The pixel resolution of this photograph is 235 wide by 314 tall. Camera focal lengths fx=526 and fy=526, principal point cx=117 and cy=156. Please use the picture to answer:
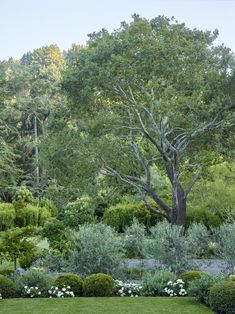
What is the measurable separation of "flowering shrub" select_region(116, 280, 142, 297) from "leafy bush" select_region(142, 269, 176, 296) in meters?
0.14

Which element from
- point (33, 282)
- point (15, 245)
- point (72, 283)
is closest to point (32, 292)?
point (33, 282)

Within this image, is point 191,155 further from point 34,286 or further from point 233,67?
point 34,286

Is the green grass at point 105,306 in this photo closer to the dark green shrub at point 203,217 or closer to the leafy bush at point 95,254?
the leafy bush at point 95,254

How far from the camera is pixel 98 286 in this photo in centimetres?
1041

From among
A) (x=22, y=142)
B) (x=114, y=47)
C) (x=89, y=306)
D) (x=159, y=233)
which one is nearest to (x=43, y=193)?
(x=22, y=142)

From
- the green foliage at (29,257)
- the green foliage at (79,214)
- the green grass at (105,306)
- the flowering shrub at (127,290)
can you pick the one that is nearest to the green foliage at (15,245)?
the green foliage at (29,257)

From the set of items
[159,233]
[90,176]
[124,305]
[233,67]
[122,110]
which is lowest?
[124,305]

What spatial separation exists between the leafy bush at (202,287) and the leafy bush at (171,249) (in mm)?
1948

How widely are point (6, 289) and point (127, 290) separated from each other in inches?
94.7

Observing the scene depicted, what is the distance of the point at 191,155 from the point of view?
2020cm

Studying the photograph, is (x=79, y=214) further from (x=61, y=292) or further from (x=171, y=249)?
(x=61, y=292)

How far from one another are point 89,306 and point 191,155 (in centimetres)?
1163

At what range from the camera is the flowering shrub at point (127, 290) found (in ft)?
34.6

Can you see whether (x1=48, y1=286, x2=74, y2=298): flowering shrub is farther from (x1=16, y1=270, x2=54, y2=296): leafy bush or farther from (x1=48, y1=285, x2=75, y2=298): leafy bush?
(x1=16, y1=270, x2=54, y2=296): leafy bush
